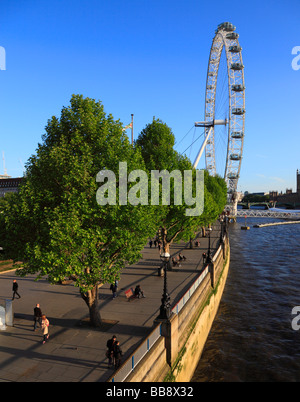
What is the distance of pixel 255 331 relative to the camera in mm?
22219

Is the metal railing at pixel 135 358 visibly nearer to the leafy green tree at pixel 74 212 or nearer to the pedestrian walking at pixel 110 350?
the pedestrian walking at pixel 110 350

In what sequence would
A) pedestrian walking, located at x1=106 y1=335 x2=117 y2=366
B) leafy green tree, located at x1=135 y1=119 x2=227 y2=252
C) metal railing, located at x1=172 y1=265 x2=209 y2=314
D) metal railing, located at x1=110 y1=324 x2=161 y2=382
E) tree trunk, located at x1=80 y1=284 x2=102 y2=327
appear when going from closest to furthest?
metal railing, located at x1=110 y1=324 x2=161 y2=382
pedestrian walking, located at x1=106 y1=335 x2=117 y2=366
metal railing, located at x1=172 y1=265 x2=209 y2=314
tree trunk, located at x1=80 y1=284 x2=102 y2=327
leafy green tree, located at x1=135 y1=119 x2=227 y2=252

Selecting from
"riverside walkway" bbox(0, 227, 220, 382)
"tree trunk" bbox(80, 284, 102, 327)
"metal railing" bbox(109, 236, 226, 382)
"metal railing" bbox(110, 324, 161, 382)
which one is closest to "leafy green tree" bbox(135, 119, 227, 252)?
"riverside walkway" bbox(0, 227, 220, 382)

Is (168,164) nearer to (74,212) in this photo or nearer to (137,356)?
(74,212)

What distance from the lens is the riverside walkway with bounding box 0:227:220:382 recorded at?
1160 centimetres

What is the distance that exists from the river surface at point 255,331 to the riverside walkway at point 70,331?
4108 mm

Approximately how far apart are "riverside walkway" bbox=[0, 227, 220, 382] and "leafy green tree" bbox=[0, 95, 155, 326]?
1.55 meters

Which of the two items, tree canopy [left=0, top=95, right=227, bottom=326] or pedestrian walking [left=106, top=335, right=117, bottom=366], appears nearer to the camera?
pedestrian walking [left=106, top=335, right=117, bottom=366]

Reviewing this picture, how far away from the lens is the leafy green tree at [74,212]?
13273 millimetres

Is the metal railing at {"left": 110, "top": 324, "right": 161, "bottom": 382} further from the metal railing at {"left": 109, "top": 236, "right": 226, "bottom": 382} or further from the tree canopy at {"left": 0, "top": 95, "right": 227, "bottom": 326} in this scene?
the tree canopy at {"left": 0, "top": 95, "right": 227, "bottom": 326}

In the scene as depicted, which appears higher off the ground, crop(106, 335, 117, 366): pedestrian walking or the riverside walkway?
crop(106, 335, 117, 366): pedestrian walking

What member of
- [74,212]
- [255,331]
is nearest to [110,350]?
[74,212]

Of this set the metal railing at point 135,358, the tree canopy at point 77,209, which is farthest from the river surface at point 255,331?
the tree canopy at point 77,209

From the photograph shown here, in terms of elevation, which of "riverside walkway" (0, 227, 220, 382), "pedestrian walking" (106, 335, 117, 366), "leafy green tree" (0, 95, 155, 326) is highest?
"leafy green tree" (0, 95, 155, 326)
